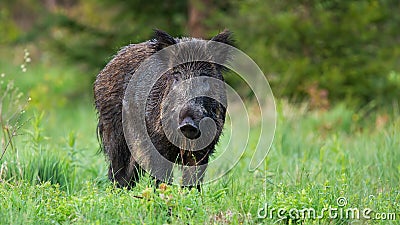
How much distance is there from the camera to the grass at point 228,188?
166 inches

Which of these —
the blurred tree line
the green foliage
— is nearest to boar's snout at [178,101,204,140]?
the blurred tree line

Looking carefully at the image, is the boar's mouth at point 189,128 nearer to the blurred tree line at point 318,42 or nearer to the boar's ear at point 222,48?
the boar's ear at point 222,48

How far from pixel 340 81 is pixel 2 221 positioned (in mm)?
7091

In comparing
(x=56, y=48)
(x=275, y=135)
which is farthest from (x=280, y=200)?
(x=56, y=48)

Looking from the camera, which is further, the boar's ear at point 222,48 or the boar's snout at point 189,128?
the boar's ear at point 222,48

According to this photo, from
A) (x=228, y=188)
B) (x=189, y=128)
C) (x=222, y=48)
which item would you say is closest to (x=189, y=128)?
(x=189, y=128)

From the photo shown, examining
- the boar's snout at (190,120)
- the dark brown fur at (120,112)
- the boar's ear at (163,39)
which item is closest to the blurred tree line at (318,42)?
the dark brown fur at (120,112)

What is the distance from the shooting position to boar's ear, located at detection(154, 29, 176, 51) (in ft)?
17.4

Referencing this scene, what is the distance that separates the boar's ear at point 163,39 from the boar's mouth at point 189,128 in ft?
3.10

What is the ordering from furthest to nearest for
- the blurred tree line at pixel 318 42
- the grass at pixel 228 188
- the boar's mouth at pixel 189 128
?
1. the blurred tree line at pixel 318 42
2. the boar's mouth at pixel 189 128
3. the grass at pixel 228 188

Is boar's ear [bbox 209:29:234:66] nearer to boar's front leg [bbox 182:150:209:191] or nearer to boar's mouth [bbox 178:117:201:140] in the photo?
boar's front leg [bbox 182:150:209:191]

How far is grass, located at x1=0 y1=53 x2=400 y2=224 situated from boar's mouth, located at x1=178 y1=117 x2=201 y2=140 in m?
0.42

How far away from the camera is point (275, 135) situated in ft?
25.5

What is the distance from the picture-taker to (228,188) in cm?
480
